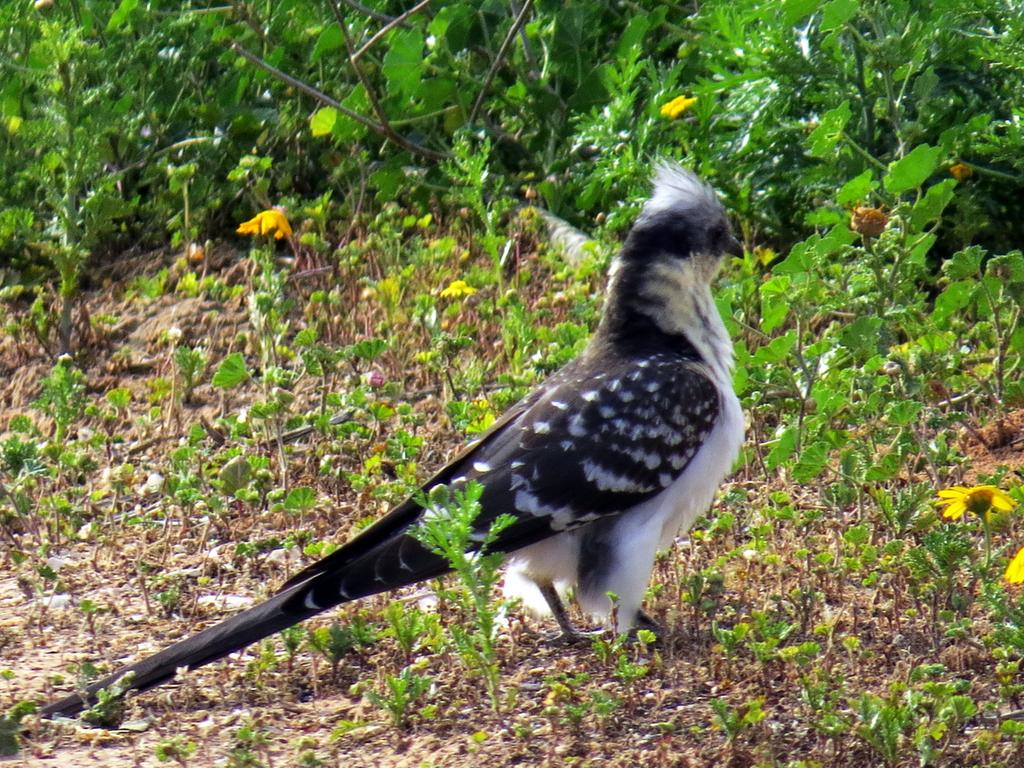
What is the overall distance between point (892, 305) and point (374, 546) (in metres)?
2.33

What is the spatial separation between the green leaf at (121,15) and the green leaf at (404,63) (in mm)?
1407

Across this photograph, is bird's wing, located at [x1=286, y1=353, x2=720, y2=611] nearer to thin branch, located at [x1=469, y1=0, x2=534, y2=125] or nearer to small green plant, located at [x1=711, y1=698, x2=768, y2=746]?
small green plant, located at [x1=711, y1=698, x2=768, y2=746]

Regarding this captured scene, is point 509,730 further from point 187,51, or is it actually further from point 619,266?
point 187,51

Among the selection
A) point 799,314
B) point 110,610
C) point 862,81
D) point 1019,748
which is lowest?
point 110,610

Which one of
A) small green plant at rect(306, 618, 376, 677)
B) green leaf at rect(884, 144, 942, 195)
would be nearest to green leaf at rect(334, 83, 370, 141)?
green leaf at rect(884, 144, 942, 195)

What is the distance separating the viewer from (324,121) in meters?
8.50

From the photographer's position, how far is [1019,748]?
407cm

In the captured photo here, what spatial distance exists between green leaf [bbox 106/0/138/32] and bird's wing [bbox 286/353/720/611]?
4178mm

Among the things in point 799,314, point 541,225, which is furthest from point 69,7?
point 799,314

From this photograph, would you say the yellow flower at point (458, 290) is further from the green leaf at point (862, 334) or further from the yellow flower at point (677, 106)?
the green leaf at point (862, 334)

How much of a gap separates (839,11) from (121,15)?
4223mm

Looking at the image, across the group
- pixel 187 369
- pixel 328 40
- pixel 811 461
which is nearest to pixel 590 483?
pixel 811 461

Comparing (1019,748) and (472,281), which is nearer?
(1019,748)

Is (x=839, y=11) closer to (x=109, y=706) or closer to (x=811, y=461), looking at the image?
(x=811, y=461)
